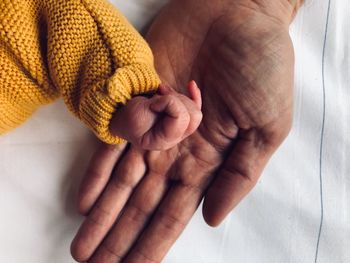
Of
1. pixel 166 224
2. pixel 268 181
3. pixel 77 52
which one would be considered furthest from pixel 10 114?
pixel 268 181

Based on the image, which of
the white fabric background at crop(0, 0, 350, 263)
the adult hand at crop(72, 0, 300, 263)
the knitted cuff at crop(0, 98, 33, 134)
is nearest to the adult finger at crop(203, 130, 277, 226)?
the adult hand at crop(72, 0, 300, 263)

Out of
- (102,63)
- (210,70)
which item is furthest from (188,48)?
(102,63)

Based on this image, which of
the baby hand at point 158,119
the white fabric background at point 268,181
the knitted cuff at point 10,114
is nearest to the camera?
the baby hand at point 158,119

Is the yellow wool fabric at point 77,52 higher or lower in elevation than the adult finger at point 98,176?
higher

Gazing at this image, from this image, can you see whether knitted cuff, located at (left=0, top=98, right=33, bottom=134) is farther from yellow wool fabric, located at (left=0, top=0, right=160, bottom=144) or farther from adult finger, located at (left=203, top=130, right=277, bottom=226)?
adult finger, located at (left=203, top=130, right=277, bottom=226)

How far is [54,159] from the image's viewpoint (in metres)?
0.59

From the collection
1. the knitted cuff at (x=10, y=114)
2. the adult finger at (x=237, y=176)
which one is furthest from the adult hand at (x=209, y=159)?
the knitted cuff at (x=10, y=114)

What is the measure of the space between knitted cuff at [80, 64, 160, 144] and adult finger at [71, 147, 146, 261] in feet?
0.42

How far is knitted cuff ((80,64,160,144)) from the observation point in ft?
1.31

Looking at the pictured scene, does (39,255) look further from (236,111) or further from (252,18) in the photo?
(252,18)

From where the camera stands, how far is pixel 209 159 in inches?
21.8

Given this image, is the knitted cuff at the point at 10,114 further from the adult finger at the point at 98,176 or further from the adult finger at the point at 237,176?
the adult finger at the point at 237,176

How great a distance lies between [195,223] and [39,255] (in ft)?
0.80

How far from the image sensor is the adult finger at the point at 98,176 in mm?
556
